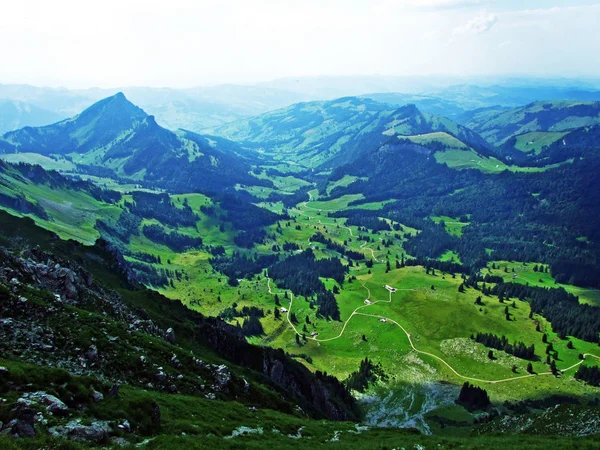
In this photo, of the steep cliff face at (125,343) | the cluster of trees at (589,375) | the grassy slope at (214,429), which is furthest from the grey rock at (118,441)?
the cluster of trees at (589,375)

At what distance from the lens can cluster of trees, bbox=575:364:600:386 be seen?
162 m

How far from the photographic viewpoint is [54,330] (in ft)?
163

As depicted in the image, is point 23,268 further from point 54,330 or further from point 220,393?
point 220,393

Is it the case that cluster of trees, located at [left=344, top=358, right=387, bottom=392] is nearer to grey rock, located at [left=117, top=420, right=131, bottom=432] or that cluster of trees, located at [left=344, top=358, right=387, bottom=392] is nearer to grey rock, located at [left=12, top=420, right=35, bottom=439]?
grey rock, located at [left=117, top=420, right=131, bottom=432]

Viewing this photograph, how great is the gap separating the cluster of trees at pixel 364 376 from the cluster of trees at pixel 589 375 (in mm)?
75912

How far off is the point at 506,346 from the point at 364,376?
6987 centimetres

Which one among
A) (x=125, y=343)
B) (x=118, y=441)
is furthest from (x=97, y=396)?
(x=125, y=343)

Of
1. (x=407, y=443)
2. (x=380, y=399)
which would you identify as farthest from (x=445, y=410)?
(x=407, y=443)

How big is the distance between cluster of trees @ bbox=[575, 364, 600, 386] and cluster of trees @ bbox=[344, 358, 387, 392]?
75912 millimetres

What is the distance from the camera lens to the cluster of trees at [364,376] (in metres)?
159

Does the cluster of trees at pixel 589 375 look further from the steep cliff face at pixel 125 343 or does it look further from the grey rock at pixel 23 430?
the grey rock at pixel 23 430

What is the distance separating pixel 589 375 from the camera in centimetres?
16462

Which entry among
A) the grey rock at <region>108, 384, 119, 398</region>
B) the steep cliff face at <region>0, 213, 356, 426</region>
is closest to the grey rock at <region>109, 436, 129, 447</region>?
the grey rock at <region>108, 384, 119, 398</region>

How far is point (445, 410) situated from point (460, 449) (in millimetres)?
103690
